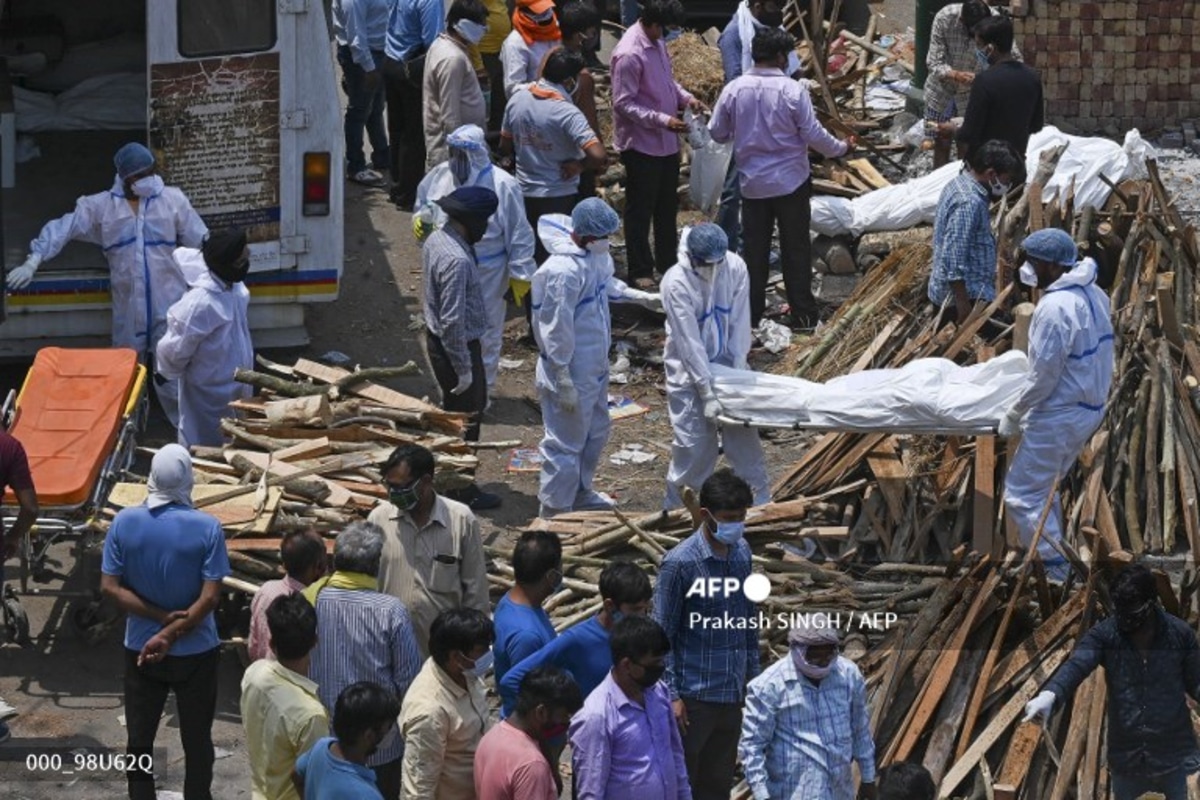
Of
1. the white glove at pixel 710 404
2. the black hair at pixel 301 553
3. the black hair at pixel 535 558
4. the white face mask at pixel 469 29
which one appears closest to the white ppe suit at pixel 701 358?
the white glove at pixel 710 404

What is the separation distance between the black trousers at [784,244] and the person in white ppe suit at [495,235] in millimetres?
1907

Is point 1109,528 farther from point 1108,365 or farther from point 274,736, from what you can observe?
point 274,736

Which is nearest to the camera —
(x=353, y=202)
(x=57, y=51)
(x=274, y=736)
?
(x=274, y=736)

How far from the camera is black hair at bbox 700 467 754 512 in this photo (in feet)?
27.0

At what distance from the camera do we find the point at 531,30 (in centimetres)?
1442

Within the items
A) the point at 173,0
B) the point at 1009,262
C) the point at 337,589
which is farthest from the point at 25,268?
the point at 1009,262

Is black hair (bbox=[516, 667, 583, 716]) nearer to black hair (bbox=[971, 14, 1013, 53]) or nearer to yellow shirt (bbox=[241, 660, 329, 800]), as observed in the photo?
yellow shirt (bbox=[241, 660, 329, 800])

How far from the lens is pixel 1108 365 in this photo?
409 inches

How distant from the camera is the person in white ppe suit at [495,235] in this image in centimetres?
1219

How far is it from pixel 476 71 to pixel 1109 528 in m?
6.47

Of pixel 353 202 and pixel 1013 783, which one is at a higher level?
pixel 353 202

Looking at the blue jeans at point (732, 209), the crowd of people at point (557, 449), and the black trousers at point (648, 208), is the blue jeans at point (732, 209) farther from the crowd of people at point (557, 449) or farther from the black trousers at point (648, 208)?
the black trousers at point (648, 208)

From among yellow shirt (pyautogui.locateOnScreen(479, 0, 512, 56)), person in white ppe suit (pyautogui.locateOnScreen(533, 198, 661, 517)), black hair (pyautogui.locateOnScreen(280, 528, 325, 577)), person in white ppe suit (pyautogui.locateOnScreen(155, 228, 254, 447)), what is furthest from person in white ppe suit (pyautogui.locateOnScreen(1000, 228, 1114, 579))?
yellow shirt (pyautogui.locateOnScreen(479, 0, 512, 56))

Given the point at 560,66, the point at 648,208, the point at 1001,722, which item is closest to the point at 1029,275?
the point at 1001,722
